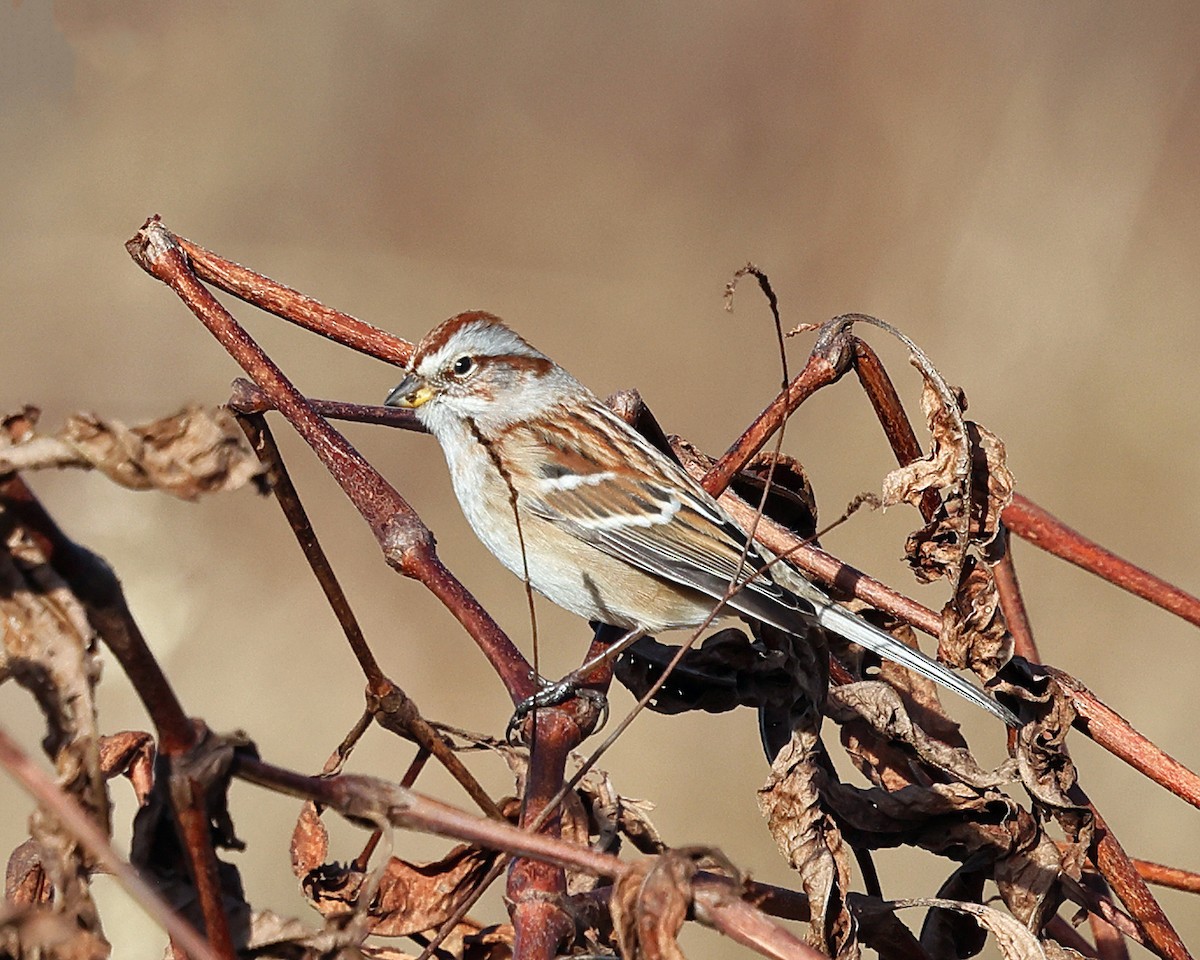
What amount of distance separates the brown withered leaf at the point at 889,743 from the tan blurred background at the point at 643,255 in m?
2.30

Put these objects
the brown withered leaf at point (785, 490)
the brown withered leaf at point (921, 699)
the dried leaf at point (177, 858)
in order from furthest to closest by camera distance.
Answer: the brown withered leaf at point (785, 490) → the brown withered leaf at point (921, 699) → the dried leaf at point (177, 858)

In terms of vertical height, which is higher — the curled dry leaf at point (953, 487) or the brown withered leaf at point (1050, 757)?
the curled dry leaf at point (953, 487)

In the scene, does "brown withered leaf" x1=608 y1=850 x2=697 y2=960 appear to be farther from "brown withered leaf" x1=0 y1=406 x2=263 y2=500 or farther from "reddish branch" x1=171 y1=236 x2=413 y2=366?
"reddish branch" x1=171 y1=236 x2=413 y2=366

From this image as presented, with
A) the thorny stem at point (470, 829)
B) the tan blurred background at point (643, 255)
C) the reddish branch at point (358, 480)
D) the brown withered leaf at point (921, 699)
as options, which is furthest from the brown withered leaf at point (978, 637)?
A: the tan blurred background at point (643, 255)

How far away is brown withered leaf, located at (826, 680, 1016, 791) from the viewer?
5.91 ft

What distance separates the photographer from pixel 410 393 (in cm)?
310

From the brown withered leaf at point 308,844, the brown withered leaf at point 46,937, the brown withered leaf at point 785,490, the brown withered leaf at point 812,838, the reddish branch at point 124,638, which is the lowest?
the brown withered leaf at point 46,937

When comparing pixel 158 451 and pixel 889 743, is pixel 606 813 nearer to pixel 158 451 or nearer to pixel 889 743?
pixel 889 743

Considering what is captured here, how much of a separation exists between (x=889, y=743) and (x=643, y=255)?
395 cm

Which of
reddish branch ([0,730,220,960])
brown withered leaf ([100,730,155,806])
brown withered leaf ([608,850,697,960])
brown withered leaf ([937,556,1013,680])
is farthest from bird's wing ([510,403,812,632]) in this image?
reddish branch ([0,730,220,960])

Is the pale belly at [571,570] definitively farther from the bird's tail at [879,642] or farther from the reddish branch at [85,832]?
the reddish branch at [85,832]

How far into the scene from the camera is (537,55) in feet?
19.7

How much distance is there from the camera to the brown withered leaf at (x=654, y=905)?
103 cm

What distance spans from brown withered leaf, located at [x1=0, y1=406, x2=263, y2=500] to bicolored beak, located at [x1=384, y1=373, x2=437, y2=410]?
6.79 feet
